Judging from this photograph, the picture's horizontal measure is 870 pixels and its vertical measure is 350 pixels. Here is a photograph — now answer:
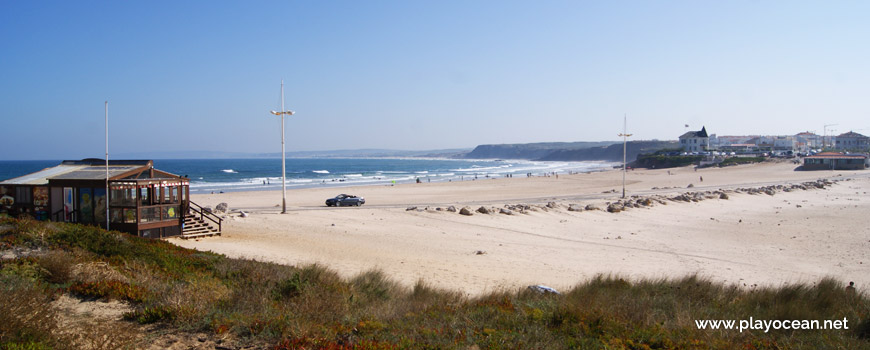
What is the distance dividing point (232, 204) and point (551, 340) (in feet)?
107

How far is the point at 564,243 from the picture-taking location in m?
19.0

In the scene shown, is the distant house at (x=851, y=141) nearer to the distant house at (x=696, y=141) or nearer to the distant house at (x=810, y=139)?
the distant house at (x=810, y=139)

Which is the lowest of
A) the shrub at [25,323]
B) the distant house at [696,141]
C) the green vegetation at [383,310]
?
the green vegetation at [383,310]

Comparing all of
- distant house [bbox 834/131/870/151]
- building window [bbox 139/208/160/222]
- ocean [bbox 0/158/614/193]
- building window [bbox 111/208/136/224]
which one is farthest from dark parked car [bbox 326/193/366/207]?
distant house [bbox 834/131/870/151]

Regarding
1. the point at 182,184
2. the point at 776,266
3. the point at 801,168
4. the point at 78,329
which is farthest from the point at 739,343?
the point at 801,168

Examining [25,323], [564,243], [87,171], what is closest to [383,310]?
[25,323]

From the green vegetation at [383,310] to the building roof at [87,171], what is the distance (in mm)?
7734

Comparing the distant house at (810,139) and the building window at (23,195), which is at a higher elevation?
the distant house at (810,139)

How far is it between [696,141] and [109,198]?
5510 inches

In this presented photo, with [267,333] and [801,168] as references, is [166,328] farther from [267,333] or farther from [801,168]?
[801,168]

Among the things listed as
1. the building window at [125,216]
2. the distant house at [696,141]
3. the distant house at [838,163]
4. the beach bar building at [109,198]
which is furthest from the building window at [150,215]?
the distant house at [696,141]

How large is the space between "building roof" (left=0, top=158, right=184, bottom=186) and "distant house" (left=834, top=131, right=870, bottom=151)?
168 m

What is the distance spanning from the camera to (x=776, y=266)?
14.7 m

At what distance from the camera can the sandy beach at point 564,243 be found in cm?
1356
